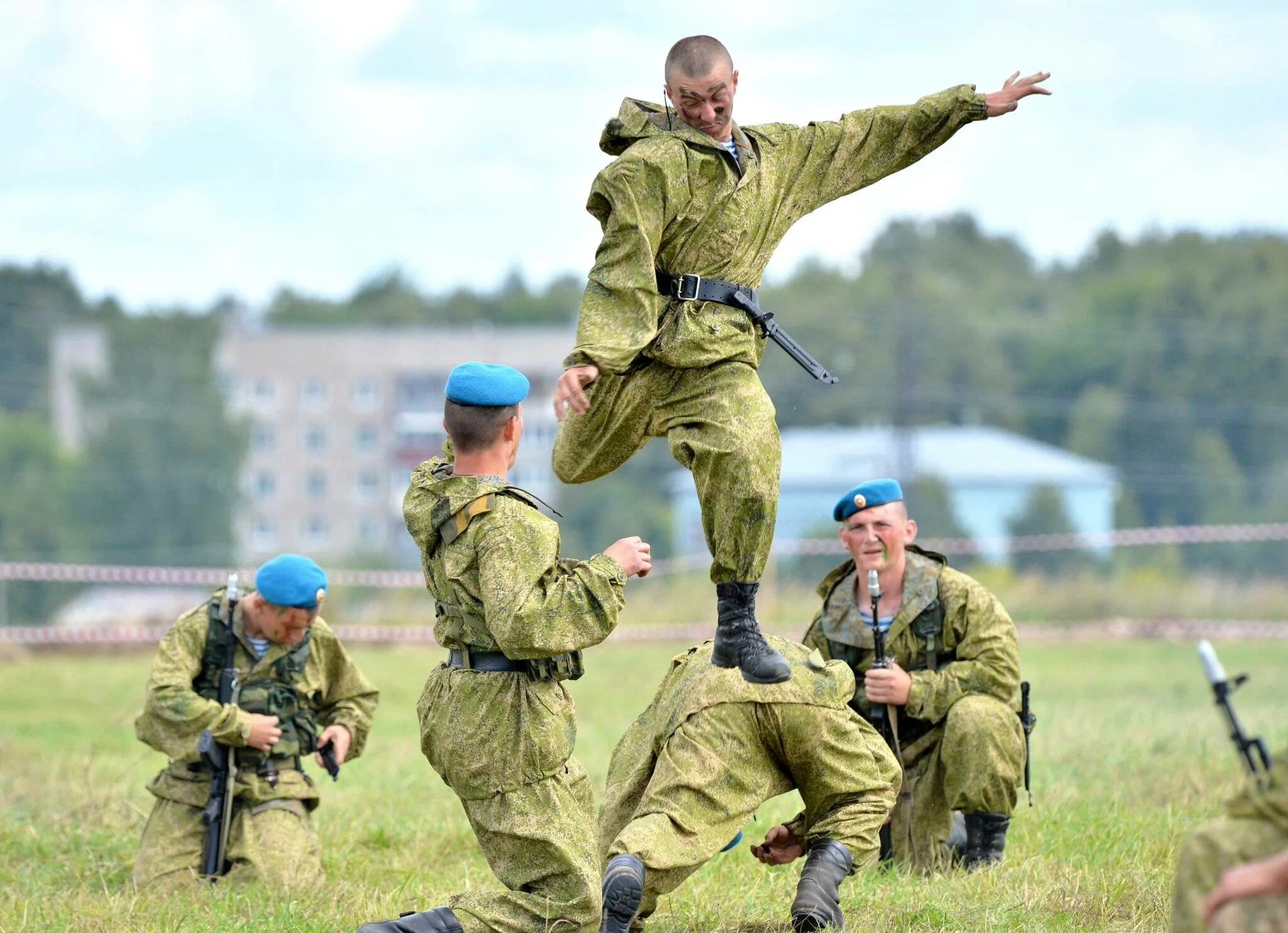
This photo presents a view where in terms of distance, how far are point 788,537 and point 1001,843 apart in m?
39.0

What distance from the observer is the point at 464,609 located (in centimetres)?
590

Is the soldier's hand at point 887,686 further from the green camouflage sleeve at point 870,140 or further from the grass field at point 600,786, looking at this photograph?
the green camouflage sleeve at point 870,140

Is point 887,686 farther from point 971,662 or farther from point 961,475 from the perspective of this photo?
point 961,475

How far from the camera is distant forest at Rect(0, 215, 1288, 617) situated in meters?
54.1

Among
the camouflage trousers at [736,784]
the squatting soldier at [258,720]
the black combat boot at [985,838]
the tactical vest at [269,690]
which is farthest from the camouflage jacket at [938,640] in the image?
the tactical vest at [269,690]

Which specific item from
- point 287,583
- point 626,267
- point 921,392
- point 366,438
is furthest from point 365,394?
point 626,267

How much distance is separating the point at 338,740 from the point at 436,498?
2833 mm

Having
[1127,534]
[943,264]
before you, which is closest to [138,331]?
[943,264]

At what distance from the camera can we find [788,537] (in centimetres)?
4666

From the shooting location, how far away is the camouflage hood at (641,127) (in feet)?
21.0

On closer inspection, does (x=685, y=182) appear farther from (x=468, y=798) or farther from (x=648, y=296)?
(x=468, y=798)

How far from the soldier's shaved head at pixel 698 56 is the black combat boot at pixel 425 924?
2.92 metres

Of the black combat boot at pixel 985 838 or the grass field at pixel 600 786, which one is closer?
the grass field at pixel 600 786

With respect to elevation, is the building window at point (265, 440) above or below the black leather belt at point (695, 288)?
below
